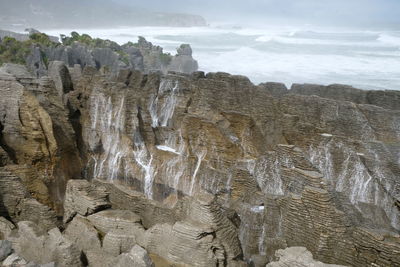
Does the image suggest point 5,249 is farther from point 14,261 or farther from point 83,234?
point 83,234

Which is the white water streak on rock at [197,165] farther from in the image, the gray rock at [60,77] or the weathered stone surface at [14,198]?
the gray rock at [60,77]

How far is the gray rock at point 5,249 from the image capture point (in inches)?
256

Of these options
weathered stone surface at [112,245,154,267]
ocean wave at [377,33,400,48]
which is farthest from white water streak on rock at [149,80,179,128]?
ocean wave at [377,33,400,48]

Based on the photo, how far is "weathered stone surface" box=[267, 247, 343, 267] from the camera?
5742 mm

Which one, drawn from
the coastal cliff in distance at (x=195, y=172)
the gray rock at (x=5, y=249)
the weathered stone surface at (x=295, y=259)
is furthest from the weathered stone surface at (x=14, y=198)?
the weathered stone surface at (x=295, y=259)

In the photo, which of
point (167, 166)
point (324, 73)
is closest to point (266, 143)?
point (167, 166)

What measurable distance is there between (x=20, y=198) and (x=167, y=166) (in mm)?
3535

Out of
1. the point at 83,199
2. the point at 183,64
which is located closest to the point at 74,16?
the point at 183,64

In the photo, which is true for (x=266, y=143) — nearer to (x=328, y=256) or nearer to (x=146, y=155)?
(x=146, y=155)

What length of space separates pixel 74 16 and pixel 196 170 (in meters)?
120

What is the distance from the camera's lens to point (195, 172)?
10406mm

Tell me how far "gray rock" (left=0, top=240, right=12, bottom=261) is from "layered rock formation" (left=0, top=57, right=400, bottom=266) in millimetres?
341

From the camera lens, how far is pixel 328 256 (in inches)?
262

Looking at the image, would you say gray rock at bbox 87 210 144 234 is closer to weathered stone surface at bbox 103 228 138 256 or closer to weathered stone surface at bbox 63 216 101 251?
weathered stone surface at bbox 63 216 101 251
